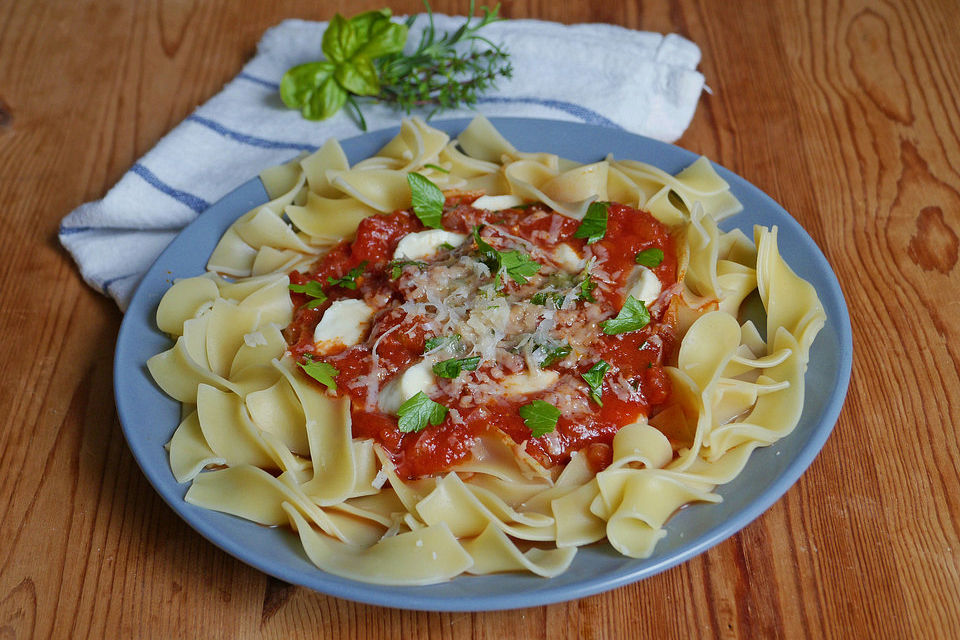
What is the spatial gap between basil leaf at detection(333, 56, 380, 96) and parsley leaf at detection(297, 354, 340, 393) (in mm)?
2332

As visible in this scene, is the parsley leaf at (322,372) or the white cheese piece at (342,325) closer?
the parsley leaf at (322,372)

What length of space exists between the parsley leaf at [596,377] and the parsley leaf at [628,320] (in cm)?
21

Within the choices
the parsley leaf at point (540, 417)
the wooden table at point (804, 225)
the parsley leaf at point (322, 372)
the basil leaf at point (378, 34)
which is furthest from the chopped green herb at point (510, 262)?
the basil leaf at point (378, 34)

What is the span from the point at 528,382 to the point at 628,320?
1.75 ft

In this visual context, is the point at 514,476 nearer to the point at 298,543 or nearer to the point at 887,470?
the point at 298,543

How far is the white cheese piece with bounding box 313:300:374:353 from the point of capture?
418 cm

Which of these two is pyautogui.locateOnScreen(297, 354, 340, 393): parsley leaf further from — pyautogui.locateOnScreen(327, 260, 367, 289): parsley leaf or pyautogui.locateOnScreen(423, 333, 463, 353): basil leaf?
pyautogui.locateOnScreen(327, 260, 367, 289): parsley leaf

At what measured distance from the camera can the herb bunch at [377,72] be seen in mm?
5758

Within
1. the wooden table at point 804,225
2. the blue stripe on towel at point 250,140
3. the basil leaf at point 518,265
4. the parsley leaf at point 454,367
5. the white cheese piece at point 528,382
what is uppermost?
the basil leaf at point 518,265

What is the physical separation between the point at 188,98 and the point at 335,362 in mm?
3146

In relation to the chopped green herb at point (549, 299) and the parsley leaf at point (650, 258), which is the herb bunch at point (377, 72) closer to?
the parsley leaf at point (650, 258)

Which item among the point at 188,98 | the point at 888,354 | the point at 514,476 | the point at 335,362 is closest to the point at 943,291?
the point at 888,354

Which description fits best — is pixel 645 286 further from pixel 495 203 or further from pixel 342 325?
pixel 342 325

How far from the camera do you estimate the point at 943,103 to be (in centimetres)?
589
